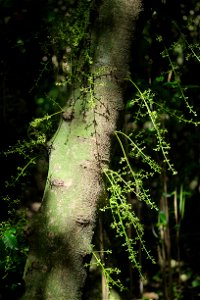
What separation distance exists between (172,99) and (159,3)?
0.55 meters

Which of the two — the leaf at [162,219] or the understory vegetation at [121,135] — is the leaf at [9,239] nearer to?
the understory vegetation at [121,135]

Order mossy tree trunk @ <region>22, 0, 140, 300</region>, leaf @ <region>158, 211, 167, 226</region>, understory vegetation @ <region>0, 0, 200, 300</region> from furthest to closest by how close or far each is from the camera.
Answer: leaf @ <region>158, 211, 167, 226</region>, understory vegetation @ <region>0, 0, 200, 300</region>, mossy tree trunk @ <region>22, 0, 140, 300</region>

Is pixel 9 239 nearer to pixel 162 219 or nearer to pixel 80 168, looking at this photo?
pixel 80 168

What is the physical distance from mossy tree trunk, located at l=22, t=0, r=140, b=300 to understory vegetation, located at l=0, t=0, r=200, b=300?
4cm

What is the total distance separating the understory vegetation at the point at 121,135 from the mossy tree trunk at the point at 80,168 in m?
0.04

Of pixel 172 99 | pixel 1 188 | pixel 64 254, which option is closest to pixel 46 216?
pixel 64 254

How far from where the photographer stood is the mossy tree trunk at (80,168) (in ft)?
2.93

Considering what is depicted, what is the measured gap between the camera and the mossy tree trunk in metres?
0.89

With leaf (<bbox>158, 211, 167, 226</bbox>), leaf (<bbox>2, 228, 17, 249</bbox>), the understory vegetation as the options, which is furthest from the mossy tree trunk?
leaf (<bbox>158, 211, 167, 226</bbox>)

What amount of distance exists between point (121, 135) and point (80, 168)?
419mm

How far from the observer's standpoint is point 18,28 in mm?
1865

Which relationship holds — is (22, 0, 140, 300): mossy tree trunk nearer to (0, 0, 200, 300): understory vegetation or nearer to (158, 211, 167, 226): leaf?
(0, 0, 200, 300): understory vegetation

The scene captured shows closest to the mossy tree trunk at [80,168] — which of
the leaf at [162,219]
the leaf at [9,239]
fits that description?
the leaf at [9,239]

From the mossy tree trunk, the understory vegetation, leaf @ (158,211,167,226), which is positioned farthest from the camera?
leaf @ (158,211,167,226)
